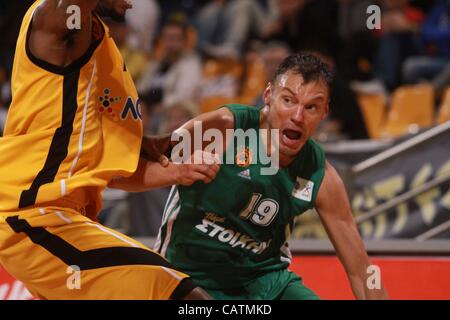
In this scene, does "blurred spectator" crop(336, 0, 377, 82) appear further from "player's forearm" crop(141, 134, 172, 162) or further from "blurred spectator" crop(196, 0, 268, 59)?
"player's forearm" crop(141, 134, 172, 162)

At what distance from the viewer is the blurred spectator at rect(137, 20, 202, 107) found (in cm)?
811

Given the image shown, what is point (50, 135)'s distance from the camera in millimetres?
3035

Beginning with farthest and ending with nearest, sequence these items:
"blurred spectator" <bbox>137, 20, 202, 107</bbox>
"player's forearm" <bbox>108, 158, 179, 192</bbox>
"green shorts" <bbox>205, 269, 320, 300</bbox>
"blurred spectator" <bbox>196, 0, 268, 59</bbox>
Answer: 1. "blurred spectator" <bbox>196, 0, 268, 59</bbox>
2. "blurred spectator" <bbox>137, 20, 202, 107</bbox>
3. "green shorts" <bbox>205, 269, 320, 300</bbox>
4. "player's forearm" <bbox>108, 158, 179, 192</bbox>

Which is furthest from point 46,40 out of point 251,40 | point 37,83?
point 251,40

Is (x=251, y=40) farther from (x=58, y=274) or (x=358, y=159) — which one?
(x=58, y=274)

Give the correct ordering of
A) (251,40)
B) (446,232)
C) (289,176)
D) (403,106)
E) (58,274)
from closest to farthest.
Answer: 1. (58,274)
2. (289,176)
3. (446,232)
4. (403,106)
5. (251,40)

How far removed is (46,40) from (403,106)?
188 inches

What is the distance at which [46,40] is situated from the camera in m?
2.98

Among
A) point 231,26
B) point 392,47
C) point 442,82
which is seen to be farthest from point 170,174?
point 231,26

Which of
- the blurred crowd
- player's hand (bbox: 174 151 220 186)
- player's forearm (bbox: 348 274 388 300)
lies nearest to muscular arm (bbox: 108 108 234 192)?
player's hand (bbox: 174 151 220 186)

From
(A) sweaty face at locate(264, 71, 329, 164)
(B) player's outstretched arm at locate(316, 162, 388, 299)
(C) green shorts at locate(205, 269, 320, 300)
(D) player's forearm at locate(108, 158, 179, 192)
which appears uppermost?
(A) sweaty face at locate(264, 71, 329, 164)

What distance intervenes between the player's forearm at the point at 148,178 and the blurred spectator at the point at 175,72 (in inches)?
178

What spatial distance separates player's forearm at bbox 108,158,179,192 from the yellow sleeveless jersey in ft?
0.91
